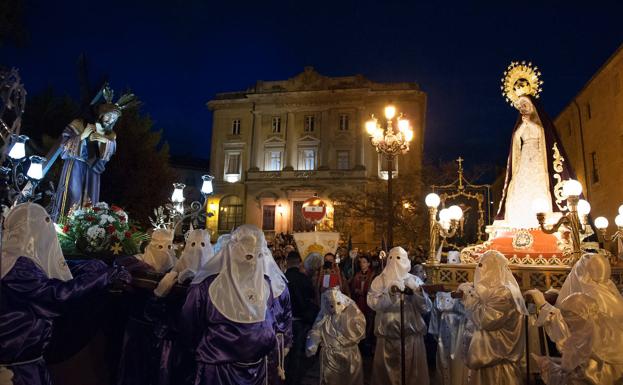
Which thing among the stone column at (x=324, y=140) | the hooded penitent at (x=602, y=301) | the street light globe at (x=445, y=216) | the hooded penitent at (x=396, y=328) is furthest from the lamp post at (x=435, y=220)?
the stone column at (x=324, y=140)

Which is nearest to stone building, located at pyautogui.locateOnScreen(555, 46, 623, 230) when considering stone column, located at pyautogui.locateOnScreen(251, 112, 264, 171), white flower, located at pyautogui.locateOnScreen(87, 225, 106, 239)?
white flower, located at pyautogui.locateOnScreen(87, 225, 106, 239)

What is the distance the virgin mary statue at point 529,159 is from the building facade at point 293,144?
26.2m

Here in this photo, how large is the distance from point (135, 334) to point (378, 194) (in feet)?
83.8

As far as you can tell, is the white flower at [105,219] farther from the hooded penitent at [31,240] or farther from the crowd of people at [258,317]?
the hooded penitent at [31,240]

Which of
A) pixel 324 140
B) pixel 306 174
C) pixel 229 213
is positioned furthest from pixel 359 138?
pixel 229 213

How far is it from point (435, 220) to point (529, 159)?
242cm

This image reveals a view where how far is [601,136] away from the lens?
859 inches

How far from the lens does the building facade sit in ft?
121

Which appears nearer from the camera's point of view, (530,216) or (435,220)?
(435,220)

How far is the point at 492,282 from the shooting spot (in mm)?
5020

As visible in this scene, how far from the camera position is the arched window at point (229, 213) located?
38719mm

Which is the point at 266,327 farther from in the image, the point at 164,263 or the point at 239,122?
the point at 239,122

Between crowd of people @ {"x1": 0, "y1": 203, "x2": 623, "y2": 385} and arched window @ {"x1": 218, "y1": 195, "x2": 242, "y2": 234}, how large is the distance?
32457 millimetres

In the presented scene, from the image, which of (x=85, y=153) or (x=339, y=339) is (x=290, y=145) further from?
(x=339, y=339)
